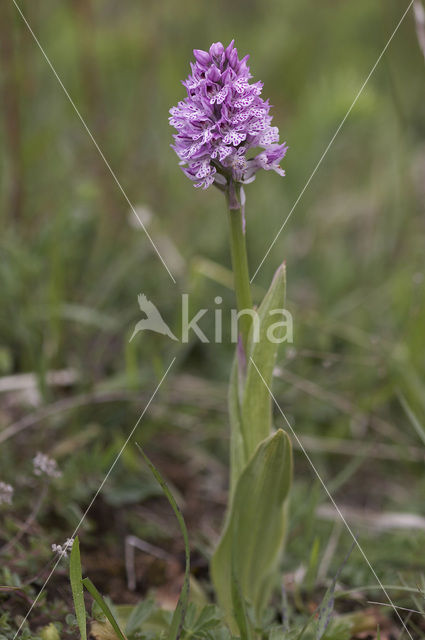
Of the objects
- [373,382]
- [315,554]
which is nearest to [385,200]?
[373,382]

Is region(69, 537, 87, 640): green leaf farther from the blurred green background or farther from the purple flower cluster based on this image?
the purple flower cluster

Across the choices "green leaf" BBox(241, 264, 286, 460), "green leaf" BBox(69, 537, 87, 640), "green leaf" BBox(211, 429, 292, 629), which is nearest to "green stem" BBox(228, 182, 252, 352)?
"green leaf" BBox(241, 264, 286, 460)

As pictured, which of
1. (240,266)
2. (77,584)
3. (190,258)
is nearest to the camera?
(77,584)

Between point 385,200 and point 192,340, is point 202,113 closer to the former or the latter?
point 192,340

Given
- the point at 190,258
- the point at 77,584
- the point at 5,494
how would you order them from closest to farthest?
the point at 77,584 < the point at 5,494 < the point at 190,258

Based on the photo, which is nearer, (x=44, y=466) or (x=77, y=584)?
(x=77, y=584)

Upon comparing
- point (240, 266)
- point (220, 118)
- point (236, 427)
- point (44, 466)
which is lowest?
point (44, 466)

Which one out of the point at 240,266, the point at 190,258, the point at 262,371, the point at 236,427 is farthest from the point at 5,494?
the point at 190,258

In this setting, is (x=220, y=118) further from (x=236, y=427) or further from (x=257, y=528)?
(x=257, y=528)
